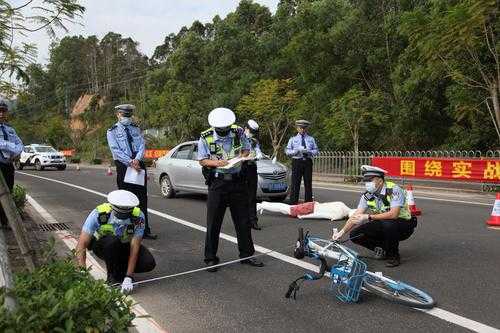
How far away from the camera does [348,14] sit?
29.2m

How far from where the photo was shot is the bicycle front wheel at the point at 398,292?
494cm

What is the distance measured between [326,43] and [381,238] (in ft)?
78.1

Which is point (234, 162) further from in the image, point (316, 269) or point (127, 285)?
point (127, 285)

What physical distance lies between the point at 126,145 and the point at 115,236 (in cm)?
262

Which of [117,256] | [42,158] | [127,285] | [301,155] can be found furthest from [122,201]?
[42,158]

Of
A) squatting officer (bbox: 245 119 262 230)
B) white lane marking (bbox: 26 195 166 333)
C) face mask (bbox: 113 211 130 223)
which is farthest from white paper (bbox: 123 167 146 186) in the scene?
face mask (bbox: 113 211 130 223)

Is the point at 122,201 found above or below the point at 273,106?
below

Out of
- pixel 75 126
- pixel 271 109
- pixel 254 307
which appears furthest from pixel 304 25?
pixel 75 126

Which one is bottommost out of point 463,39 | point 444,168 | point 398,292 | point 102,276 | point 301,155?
point 102,276

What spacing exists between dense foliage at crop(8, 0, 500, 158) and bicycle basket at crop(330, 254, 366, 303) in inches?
120

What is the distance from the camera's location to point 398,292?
505 centimetres

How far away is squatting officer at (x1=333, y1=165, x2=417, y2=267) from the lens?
6.39 meters

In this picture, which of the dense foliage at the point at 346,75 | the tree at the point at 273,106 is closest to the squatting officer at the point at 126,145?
the dense foliage at the point at 346,75

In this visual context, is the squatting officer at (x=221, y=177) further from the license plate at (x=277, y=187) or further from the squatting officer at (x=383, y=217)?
the license plate at (x=277, y=187)
